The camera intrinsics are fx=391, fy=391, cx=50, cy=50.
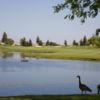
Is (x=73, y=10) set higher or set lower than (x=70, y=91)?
higher

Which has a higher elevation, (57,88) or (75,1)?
(75,1)

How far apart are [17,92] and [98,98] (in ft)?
33.0

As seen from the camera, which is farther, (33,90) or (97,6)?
(33,90)

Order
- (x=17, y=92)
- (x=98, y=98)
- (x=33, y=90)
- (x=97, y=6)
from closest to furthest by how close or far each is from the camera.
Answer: (x=97, y=6)
(x=98, y=98)
(x=17, y=92)
(x=33, y=90)

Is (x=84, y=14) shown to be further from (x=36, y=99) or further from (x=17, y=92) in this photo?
(x=17, y=92)

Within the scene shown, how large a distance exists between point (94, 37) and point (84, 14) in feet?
5.52

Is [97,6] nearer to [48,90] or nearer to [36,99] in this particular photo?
[36,99]

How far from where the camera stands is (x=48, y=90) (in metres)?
32.6

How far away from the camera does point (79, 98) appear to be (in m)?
21.6

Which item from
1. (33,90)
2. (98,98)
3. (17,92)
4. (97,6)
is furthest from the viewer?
(33,90)

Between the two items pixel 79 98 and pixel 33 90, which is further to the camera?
pixel 33 90

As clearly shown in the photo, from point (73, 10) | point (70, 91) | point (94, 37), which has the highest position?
point (73, 10)

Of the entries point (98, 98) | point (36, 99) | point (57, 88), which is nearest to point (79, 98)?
point (98, 98)

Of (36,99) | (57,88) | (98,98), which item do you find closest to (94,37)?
(98,98)
